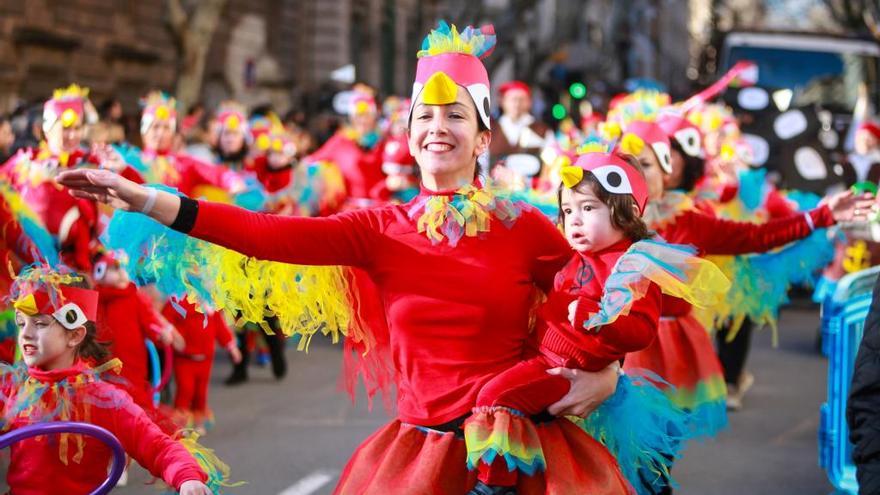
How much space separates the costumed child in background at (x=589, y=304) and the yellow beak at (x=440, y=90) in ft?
1.42

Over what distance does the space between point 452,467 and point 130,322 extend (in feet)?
12.1

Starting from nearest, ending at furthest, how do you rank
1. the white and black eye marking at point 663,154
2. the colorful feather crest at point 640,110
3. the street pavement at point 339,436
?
the white and black eye marking at point 663,154 < the colorful feather crest at point 640,110 < the street pavement at point 339,436

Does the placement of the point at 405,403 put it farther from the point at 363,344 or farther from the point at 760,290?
the point at 760,290

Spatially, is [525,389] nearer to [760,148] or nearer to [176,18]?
[760,148]

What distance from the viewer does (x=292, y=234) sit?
12.7 feet

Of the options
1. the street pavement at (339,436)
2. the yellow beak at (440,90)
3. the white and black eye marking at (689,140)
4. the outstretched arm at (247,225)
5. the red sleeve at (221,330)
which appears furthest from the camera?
the red sleeve at (221,330)

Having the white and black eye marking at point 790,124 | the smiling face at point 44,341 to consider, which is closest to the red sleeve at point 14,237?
the smiling face at point 44,341

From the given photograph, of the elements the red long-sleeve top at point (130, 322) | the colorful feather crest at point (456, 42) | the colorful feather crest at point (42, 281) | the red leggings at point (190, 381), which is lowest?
the red leggings at point (190, 381)

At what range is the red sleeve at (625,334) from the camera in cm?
379

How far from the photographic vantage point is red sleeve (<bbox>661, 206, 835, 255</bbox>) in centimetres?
598

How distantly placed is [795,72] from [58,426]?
18.2m

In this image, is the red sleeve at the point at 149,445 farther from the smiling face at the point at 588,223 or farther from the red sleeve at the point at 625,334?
the smiling face at the point at 588,223

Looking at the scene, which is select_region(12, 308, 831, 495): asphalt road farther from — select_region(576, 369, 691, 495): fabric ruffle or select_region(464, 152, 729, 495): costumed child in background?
select_region(464, 152, 729, 495): costumed child in background

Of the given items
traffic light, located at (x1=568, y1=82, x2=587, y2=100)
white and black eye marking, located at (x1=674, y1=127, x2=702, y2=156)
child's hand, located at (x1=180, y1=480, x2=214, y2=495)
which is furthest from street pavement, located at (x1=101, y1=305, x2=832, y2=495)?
traffic light, located at (x1=568, y1=82, x2=587, y2=100)
